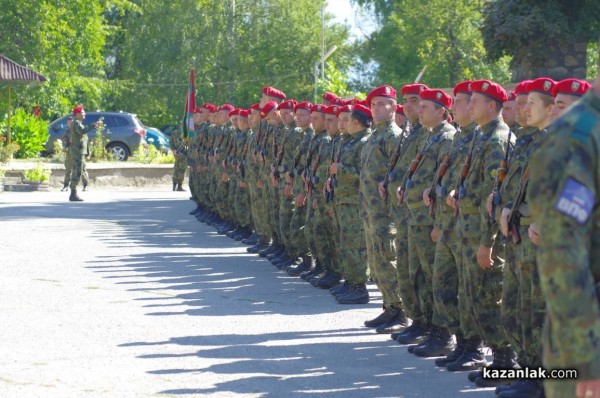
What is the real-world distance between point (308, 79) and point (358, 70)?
4650 mm

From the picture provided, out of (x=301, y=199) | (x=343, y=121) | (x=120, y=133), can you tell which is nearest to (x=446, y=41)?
(x=120, y=133)

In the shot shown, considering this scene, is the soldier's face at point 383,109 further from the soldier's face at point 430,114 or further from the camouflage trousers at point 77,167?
the camouflage trousers at point 77,167

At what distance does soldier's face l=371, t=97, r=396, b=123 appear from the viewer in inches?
361

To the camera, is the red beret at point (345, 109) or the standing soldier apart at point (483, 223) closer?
the standing soldier apart at point (483, 223)

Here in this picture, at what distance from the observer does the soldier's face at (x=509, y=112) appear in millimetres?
7348

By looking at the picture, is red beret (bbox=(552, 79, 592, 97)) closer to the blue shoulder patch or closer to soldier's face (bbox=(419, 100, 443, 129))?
soldier's face (bbox=(419, 100, 443, 129))

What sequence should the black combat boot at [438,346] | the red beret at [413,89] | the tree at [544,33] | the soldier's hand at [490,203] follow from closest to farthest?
the soldier's hand at [490,203] < the black combat boot at [438,346] < the red beret at [413,89] < the tree at [544,33]

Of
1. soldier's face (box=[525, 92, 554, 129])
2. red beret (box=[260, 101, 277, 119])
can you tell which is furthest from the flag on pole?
soldier's face (box=[525, 92, 554, 129])

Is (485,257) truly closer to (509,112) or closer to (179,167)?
(509,112)

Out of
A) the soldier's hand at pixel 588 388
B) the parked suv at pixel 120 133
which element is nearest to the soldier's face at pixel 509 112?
the soldier's hand at pixel 588 388

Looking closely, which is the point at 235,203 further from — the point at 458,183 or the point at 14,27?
the point at 14,27

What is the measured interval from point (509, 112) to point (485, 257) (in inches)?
46.1

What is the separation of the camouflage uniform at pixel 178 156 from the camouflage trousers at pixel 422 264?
58.0 ft

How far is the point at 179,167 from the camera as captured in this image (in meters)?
27.3
